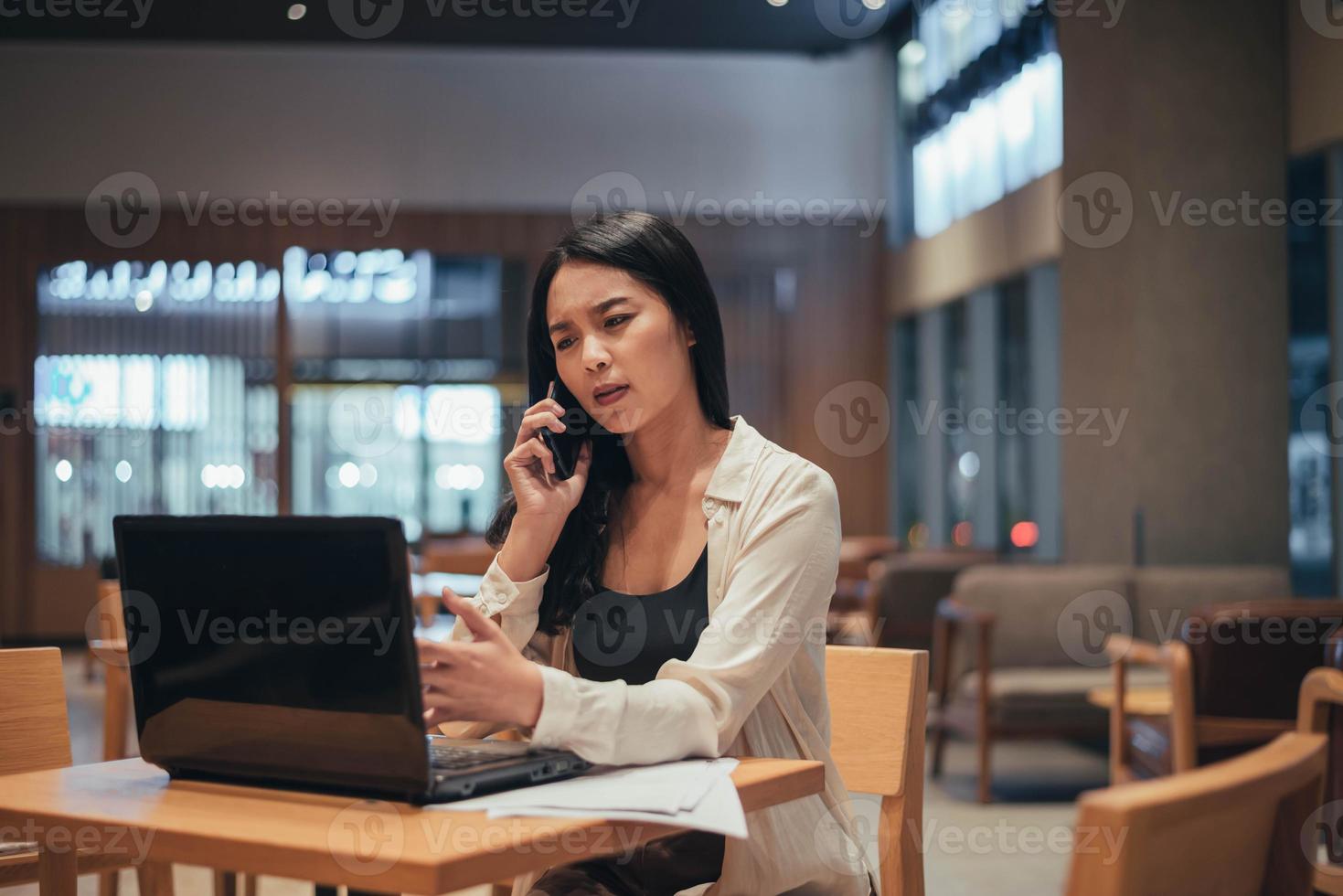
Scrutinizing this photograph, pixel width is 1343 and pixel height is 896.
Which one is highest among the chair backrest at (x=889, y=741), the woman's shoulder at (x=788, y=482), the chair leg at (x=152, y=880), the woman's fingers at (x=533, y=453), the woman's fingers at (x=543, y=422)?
the woman's fingers at (x=543, y=422)

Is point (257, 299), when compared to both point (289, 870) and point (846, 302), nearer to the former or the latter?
point (846, 302)

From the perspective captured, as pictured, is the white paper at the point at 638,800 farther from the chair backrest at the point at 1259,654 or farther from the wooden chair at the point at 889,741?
the chair backrest at the point at 1259,654

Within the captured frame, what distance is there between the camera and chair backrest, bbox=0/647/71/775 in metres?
1.92

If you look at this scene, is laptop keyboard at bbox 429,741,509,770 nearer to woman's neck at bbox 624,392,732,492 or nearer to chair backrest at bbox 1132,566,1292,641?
woman's neck at bbox 624,392,732,492

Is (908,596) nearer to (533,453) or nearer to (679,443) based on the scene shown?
(679,443)

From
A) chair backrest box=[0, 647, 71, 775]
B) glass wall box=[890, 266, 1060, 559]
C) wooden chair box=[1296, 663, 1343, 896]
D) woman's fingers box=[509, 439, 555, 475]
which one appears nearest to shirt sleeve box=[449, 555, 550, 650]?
woman's fingers box=[509, 439, 555, 475]

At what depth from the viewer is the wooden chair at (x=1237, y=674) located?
388cm

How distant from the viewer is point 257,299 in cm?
1127

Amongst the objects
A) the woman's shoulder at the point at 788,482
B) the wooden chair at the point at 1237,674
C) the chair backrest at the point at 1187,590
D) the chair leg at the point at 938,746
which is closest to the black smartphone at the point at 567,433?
the woman's shoulder at the point at 788,482

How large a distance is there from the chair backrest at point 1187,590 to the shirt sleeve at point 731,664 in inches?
190

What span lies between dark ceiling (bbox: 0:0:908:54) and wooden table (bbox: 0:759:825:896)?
29.1 feet

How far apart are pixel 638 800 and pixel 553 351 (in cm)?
86

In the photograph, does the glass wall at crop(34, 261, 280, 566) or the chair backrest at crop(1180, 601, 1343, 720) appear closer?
the chair backrest at crop(1180, 601, 1343, 720)

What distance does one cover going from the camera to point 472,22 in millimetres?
10023
